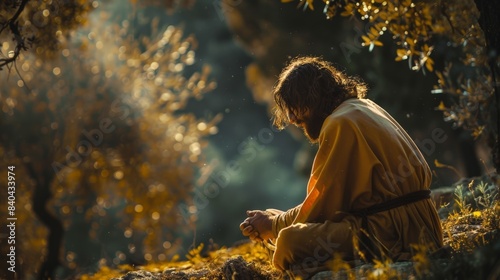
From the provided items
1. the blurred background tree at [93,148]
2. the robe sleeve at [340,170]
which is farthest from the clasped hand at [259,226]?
the blurred background tree at [93,148]

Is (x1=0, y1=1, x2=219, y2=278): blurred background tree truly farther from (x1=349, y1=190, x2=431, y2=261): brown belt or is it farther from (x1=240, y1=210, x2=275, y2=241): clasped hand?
(x1=349, y1=190, x2=431, y2=261): brown belt

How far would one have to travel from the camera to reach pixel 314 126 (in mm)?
5422

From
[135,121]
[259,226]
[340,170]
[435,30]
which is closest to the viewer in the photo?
[340,170]

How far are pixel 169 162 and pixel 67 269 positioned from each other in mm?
4336

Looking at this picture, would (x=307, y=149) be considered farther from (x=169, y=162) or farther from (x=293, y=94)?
(x=293, y=94)

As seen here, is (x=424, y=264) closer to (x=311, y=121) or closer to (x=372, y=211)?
(x=372, y=211)

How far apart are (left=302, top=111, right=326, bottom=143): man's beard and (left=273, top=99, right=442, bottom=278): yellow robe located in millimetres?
245

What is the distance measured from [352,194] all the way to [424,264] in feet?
4.96

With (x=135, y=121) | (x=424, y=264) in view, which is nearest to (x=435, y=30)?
(x=424, y=264)

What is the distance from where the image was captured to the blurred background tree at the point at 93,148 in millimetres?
17281

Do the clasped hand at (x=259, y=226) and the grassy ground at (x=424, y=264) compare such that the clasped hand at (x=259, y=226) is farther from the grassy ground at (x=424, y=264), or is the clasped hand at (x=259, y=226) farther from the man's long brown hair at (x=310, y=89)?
the man's long brown hair at (x=310, y=89)

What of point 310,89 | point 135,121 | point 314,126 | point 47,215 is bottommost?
point 47,215

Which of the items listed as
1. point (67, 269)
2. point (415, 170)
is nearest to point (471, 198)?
point (415, 170)

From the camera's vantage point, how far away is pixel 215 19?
131 ft
